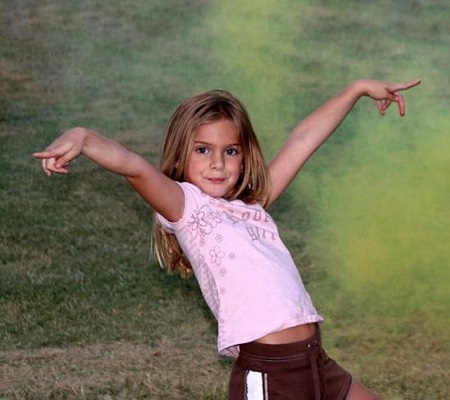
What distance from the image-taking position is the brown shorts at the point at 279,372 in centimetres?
266

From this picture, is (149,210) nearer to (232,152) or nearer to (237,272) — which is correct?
(232,152)

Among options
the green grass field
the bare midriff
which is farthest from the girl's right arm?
the green grass field

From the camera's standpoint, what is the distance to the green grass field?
4113 millimetres

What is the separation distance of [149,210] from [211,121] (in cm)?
258

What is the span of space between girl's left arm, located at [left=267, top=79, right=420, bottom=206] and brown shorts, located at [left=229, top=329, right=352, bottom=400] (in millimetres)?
426

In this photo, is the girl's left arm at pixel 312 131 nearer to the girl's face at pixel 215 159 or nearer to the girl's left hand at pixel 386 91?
the girl's left hand at pixel 386 91

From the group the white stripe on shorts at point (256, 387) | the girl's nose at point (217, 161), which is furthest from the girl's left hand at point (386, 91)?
the white stripe on shorts at point (256, 387)

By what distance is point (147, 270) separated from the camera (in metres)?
4.82

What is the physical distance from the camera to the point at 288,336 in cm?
268

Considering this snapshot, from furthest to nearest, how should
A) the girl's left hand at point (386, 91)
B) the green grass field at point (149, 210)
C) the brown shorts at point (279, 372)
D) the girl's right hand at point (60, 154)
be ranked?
the green grass field at point (149, 210), the girl's left hand at point (386, 91), the brown shorts at point (279, 372), the girl's right hand at point (60, 154)

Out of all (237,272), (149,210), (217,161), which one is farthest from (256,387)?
(149,210)

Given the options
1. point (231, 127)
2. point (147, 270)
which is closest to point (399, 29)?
point (147, 270)

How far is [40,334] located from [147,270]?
0.65 metres

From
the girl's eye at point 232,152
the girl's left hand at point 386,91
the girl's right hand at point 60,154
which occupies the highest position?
the girl's left hand at point 386,91
